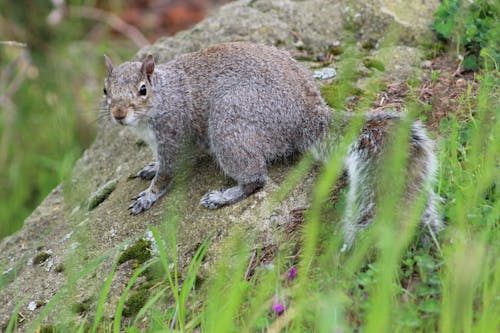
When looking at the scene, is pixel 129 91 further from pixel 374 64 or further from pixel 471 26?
pixel 471 26

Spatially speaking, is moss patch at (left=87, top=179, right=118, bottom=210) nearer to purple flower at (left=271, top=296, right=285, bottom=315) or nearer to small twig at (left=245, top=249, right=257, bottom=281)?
small twig at (left=245, top=249, right=257, bottom=281)

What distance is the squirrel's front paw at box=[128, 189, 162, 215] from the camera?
3.06 m

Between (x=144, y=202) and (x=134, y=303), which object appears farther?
(x=144, y=202)

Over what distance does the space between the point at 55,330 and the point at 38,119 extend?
127 inches

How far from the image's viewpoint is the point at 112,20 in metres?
5.88

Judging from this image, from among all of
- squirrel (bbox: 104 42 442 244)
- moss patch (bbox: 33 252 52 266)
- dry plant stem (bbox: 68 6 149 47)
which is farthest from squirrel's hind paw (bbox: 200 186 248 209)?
dry plant stem (bbox: 68 6 149 47)

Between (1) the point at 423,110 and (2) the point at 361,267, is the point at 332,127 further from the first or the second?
(2) the point at 361,267

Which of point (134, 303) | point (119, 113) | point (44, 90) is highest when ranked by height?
point (119, 113)

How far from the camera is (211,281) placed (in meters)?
2.46

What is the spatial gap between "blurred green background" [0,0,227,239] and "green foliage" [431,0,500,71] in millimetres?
2375

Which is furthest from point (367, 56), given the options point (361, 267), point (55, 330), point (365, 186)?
point (55, 330)

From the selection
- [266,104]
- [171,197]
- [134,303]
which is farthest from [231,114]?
[134,303]

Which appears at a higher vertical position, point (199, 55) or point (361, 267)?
point (199, 55)

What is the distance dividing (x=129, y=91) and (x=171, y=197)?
473 millimetres
